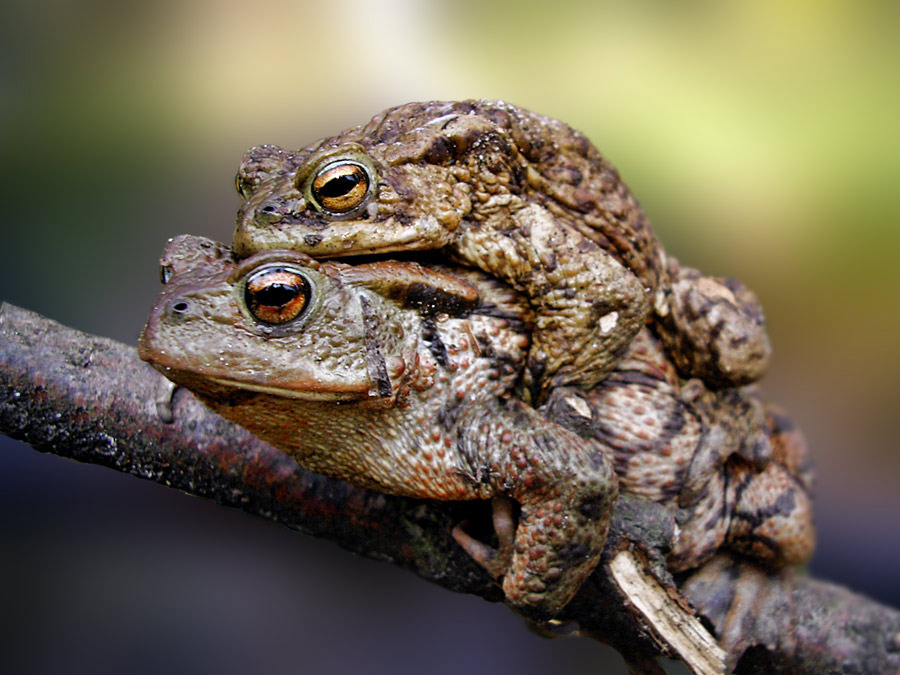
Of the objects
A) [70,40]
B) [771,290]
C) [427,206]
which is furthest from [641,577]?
[70,40]

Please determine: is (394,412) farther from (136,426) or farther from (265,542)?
(265,542)

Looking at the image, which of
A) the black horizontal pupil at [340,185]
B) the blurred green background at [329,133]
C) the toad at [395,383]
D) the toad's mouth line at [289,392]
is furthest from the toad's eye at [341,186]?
the blurred green background at [329,133]

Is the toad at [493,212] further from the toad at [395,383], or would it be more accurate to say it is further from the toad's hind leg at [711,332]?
the toad's hind leg at [711,332]

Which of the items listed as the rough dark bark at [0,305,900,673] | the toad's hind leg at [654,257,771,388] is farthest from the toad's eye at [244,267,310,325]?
the toad's hind leg at [654,257,771,388]

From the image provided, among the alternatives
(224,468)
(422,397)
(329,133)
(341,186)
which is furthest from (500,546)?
(329,133)

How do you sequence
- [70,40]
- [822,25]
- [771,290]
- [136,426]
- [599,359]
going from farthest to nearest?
[771,290]
[822,25]
[70,40]
[136,426]
[599,359]

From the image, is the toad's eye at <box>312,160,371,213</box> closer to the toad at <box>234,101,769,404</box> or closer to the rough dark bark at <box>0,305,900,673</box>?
the toad at <box>234,101,769,404</box>

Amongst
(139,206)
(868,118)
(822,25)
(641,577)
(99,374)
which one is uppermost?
(822,25)
